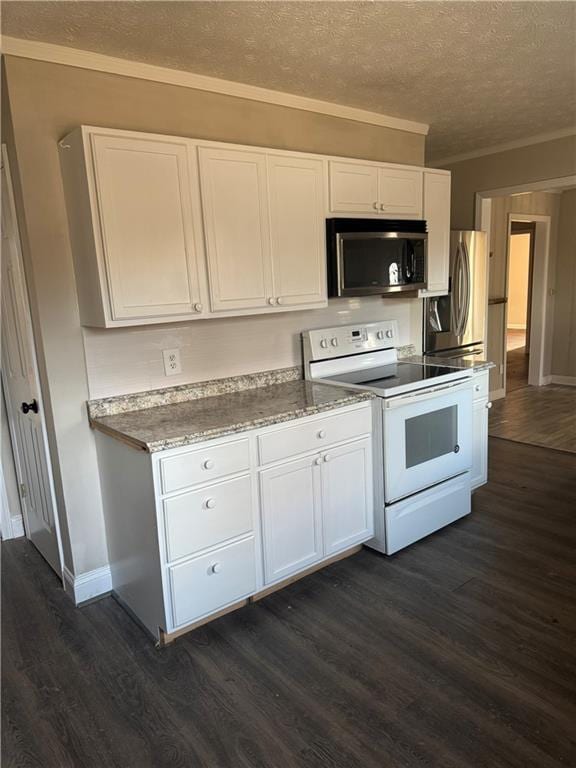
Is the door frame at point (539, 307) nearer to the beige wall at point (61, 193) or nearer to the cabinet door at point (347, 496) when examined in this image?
the cabinet door at point (347, 496)

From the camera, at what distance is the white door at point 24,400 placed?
8.00 ft

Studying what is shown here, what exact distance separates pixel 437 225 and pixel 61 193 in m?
2.27

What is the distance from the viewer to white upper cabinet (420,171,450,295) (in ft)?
11.1

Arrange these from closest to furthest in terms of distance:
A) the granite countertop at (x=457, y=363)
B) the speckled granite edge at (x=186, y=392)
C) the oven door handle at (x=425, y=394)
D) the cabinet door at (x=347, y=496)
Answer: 1. the speckled granite edge at (x=186, y=392)
2. the cabinet door at (x=347, y=496)
3. the oven door handle at (x=425, y=394)
4. the granite countertop at (x=457, y=363)

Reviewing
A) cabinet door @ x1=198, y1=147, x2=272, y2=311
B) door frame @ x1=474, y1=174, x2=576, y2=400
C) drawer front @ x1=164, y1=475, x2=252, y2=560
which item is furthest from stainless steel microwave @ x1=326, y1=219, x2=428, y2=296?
door frame @ x1=474, y1=174, x2=576, y2=400

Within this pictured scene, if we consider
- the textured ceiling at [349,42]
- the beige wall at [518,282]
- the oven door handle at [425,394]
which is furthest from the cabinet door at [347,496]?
the beige wall at [518,282]

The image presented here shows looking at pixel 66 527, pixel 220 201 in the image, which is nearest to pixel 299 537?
pixel 66 527

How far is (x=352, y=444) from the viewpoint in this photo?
2705 mm

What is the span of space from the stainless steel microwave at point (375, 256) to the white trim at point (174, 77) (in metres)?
0.70

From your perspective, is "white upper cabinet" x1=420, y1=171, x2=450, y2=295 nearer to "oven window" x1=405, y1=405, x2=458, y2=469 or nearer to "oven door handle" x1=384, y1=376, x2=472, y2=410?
"oven door handle" x1=384, y1=376, x2=472, y2=410

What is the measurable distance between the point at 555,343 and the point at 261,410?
5.54m

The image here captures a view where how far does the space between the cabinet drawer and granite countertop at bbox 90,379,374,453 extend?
20.4 inches

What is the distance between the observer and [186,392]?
2.72 metres

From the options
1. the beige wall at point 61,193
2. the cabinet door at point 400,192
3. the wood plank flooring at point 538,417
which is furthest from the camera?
the wood plank flooring at point 538,417
